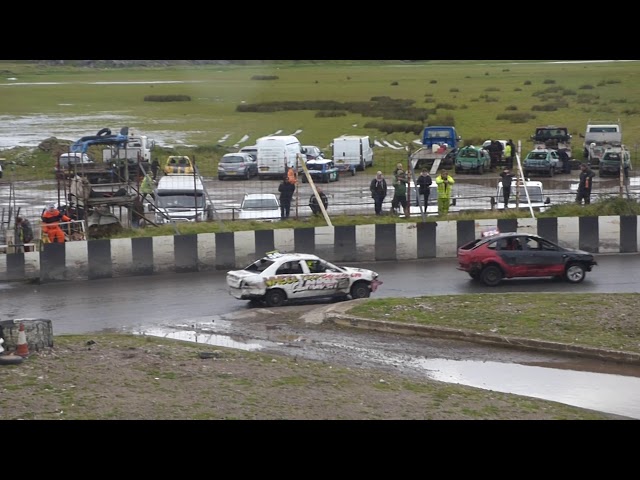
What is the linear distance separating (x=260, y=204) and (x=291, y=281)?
364 inches

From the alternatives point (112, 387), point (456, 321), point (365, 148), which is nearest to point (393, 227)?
point (456, 321)

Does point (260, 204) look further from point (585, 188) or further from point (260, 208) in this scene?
point (585, 188)

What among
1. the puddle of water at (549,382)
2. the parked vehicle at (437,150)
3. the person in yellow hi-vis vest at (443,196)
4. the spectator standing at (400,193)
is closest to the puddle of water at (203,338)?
the puddle of water at (549,382)

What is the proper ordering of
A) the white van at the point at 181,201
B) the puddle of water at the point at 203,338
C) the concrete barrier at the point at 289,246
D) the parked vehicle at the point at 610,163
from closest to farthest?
the puddle of water at the point at 203,338 → the concrete barrier at the point at 289,246 → the white van at the point at 181,201 → the parked vehicle at the point at 610,163

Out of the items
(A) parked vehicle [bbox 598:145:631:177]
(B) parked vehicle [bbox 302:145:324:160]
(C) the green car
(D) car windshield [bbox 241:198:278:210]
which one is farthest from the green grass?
(B) parked vehicle [bbox 302:145:324:160]

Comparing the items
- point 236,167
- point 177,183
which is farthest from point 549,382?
point 236,167

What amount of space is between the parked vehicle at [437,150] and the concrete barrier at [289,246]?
1952 cm

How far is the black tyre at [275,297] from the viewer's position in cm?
1912

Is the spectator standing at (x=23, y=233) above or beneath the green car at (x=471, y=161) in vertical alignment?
beneath

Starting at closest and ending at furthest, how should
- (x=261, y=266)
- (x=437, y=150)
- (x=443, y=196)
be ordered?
(x=261, y=266)
(x=443, y=196)
(x=437, y=150)

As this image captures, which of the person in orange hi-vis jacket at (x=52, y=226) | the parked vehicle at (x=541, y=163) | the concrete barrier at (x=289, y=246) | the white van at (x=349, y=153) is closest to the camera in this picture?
the concrete barrier at (x=289, y=246)

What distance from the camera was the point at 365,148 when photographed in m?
45.2

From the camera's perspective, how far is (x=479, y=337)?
16.3m

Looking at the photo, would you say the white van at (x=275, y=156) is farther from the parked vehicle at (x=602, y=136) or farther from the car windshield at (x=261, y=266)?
the car windshield at (x=261, y=266)
